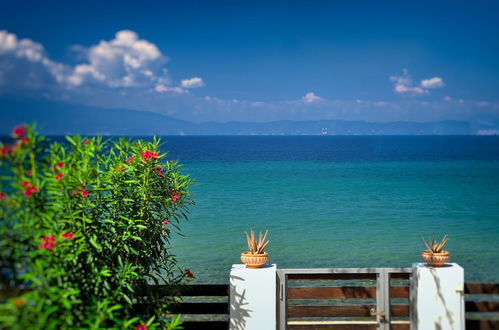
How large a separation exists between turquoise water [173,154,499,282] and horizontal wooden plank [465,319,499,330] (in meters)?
2.66

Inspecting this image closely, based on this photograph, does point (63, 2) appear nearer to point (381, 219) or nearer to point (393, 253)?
point (381, 219)

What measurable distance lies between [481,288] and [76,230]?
3443 mm

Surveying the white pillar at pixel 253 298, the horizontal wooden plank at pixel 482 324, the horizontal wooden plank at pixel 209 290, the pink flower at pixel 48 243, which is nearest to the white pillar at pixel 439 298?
the horizontal wooden plank at pixel 482 324

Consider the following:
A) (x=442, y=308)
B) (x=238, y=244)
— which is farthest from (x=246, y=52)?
(x=442, y=308)

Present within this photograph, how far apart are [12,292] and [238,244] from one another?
1001cm

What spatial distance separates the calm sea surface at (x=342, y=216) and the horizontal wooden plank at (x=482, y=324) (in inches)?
104

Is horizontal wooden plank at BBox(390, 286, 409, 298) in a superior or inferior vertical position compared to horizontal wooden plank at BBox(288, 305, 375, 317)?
superior

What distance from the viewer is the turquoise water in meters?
11.6

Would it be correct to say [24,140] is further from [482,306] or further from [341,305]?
[482,306]

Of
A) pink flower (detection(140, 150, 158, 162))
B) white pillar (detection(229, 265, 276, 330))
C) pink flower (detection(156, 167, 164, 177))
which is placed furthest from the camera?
white pillar (detection(229, 265, 276, 330))

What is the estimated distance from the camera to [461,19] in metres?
67.6


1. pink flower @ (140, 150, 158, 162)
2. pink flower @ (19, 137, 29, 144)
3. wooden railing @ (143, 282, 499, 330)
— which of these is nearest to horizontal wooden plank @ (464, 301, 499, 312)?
wooden railing @ (143, 282, 499, 330)

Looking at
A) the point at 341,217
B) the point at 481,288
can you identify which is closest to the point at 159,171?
the point at 481,288

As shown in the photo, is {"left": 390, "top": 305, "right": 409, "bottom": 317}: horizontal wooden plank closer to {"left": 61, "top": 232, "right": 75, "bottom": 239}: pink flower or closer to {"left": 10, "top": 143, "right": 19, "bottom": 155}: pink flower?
{"left": 61, "top": 232, "right": 75, "bottom": 239}: pink flower
